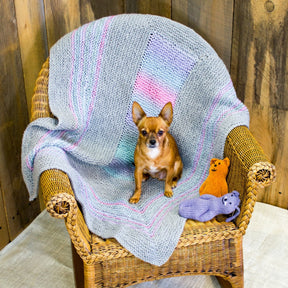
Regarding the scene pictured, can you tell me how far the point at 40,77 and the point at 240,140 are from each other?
922 millimetres

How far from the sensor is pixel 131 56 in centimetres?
187

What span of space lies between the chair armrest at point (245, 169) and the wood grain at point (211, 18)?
545mm

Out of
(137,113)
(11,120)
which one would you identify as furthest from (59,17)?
(137,113)

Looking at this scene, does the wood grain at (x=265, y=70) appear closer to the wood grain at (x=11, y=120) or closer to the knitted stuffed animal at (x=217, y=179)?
the knitted stuffed animal at (x=217, y=179)

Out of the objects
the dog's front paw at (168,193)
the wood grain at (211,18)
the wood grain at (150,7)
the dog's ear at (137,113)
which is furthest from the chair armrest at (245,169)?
the wood grain at (150,7)

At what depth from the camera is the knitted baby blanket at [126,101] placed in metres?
1.75

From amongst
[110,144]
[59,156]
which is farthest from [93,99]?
[59,156]

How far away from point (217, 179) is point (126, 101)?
0.56m

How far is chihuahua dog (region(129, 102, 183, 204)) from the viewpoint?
1.70m

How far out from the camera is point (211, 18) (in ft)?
6.57

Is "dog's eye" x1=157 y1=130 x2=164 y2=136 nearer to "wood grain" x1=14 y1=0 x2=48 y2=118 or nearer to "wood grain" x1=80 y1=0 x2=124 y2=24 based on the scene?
"wood grain" x1=14 y1=0 x2=48 y2=118

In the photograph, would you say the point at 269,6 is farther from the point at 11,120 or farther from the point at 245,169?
the point at 11,120

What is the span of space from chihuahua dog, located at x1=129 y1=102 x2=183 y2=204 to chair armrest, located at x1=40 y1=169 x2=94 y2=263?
13.4 inches

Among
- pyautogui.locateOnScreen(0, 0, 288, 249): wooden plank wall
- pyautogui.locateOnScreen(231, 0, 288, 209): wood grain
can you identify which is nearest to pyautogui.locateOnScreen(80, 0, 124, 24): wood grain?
pyautogui.locateOnScreen(0, 0, 288, 249): wooden plank wall
